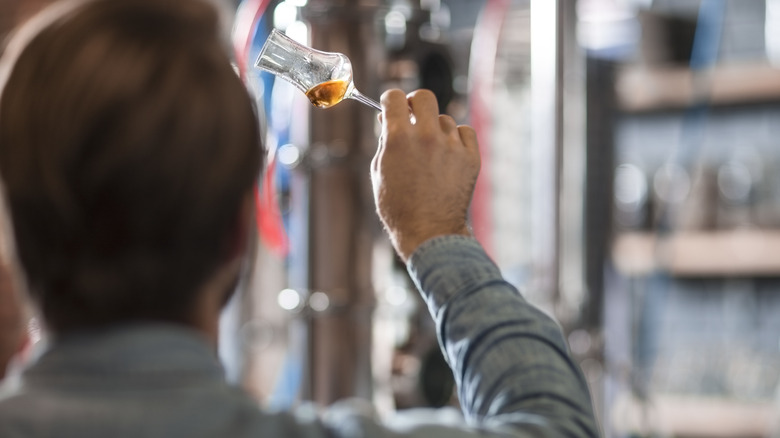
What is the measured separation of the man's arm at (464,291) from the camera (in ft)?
1.86

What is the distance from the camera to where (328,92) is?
0.72 meters

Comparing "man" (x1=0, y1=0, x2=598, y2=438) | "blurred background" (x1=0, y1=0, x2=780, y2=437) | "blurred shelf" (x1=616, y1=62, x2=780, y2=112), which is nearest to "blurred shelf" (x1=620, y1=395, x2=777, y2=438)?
"blurred background" (x1=0, y1=0, x2=780, y2=437)

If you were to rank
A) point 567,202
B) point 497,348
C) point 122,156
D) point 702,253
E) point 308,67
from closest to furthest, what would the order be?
point 122,156, point 497,348, point 308,67, point 567,202, point 702,253

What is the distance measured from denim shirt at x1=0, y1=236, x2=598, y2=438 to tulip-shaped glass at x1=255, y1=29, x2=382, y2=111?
15 cm

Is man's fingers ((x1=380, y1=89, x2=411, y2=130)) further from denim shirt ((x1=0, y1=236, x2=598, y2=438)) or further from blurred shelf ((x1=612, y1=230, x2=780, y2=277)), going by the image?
blurred shelf ((x1=612, y1=230, x2=780, y2=277))

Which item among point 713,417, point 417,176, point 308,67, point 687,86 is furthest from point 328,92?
point 687,86

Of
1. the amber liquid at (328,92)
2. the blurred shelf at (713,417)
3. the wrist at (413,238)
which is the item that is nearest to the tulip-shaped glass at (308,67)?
the amber liquid at (328,92)

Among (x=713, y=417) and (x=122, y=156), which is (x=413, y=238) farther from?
(x=713, y=417)

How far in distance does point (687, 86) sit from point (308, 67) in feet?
6.67

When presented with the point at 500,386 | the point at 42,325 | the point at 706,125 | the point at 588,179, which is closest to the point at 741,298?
the point at 706,125

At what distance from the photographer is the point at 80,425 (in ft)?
1.50

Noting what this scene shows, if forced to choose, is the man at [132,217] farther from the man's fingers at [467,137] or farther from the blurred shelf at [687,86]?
the blurred shelf at [687,86]

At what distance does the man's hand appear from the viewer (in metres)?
0.62

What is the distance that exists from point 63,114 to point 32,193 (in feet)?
0.14
